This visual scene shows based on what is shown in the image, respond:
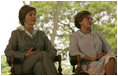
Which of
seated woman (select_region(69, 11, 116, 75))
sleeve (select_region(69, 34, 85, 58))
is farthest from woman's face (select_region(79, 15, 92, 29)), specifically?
sleeve (select_region(69, 34, 85, 58))

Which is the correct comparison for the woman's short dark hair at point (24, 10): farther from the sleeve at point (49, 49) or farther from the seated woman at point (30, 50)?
the sleeve at point (49, 49)

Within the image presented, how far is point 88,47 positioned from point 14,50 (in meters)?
1.30

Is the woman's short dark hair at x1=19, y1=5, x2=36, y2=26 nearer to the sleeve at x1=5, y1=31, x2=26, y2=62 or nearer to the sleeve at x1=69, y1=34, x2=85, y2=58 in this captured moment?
the sleeve at x1=5, y1=31, x2=26, y2=62

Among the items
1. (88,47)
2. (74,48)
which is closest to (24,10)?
(74,48)

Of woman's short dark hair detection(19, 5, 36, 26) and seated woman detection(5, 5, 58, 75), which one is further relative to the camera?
woman's short dark hair detection(19, 5, 36, 26)

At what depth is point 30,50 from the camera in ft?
11.3

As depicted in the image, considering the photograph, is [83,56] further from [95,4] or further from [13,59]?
[95,4]

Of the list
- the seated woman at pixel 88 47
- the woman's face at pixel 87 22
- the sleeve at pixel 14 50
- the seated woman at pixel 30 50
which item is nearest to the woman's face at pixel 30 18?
the seated woman at pixel 30 50

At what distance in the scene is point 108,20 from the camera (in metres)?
9.18

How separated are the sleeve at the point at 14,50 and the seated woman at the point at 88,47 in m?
0.90

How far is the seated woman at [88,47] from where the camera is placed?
3537mm

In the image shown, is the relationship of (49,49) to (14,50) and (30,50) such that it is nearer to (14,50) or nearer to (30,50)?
(30,50)

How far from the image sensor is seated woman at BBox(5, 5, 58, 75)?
3201 millimetres

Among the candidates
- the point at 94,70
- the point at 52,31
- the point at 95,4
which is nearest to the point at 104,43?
the point at 94,70
